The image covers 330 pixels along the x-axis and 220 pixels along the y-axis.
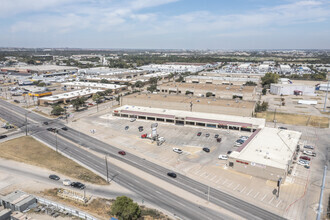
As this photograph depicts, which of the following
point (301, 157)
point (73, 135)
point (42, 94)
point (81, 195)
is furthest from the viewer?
point (42, 94)

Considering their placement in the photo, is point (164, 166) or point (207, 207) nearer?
point (207, 207)

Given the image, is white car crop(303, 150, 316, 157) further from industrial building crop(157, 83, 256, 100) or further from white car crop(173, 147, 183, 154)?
industrial building crop(157, 83, 256, 100)

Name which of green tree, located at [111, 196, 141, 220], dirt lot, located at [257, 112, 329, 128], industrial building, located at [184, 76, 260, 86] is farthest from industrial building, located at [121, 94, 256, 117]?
industrial building, located at [184, 76, 260, 86]

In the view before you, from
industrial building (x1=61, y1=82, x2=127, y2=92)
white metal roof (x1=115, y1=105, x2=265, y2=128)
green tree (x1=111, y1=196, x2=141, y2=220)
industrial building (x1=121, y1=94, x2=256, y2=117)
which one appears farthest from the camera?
industrial building (x1=61, y1=82, x2=127, y2=92)

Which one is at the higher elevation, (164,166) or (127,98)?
(127,98)

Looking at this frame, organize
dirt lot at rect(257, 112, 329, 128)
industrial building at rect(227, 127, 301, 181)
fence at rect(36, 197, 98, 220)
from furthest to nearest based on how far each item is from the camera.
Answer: dirt lot at rect(257, 112, 329, 128)
industrial building at rect(227, 127, 301, 181)
fence at rect(36, 197, 98, 220)

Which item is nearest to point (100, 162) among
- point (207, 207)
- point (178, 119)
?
point (207, 207)

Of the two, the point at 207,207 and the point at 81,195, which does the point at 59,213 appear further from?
the point at 207,207
